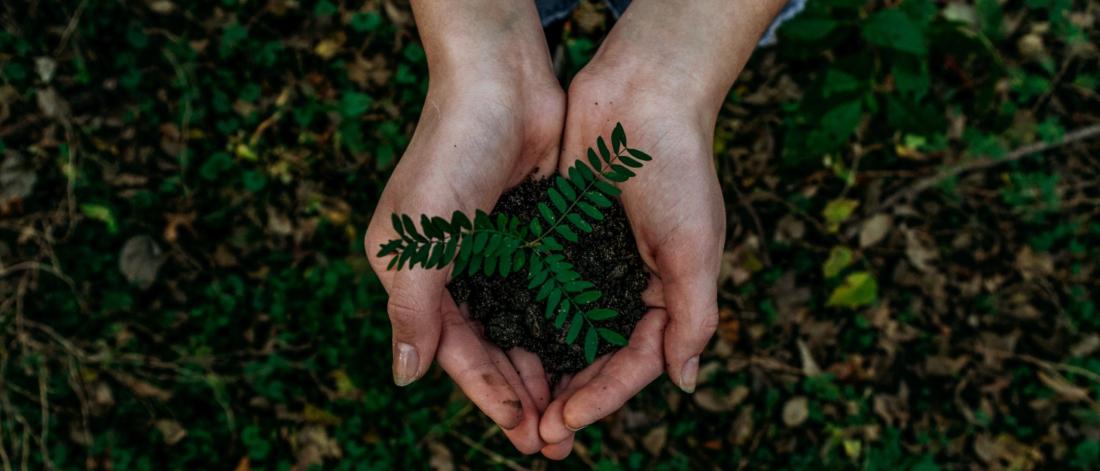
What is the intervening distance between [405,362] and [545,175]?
2.87ft

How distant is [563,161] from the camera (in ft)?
9.66

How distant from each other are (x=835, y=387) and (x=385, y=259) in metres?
2.55

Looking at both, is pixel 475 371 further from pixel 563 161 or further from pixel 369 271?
pixel 369 271

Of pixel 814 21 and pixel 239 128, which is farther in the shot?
pixel 239 128

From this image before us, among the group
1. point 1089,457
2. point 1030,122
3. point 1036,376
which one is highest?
point 1030,122

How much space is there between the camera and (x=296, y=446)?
3.89m

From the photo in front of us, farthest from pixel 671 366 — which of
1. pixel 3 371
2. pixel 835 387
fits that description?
pixel 3 371

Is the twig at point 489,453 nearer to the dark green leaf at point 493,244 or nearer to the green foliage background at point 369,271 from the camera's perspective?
the green foliage background at point 369,271

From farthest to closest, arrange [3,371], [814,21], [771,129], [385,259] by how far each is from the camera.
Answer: [771,129]
[3,371]
[814,21]
[385,259]

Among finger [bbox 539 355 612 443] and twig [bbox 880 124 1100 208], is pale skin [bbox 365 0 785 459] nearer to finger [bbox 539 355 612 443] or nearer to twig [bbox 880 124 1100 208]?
finger [bbox 539 355 612 443]

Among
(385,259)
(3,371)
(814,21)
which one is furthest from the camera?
(3,371)

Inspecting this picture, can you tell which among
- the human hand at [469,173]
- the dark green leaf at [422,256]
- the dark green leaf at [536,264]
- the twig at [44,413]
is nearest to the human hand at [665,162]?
the human hand at [469,173]

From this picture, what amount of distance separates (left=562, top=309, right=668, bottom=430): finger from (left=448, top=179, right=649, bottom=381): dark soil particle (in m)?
0.06

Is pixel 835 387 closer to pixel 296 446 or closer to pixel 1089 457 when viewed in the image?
pixel 1089 457
